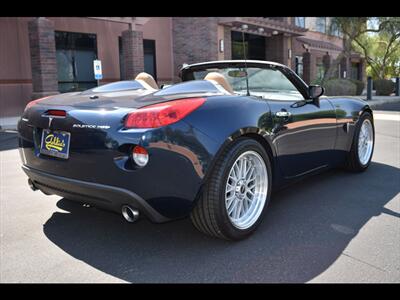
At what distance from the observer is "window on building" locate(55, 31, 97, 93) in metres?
14.4

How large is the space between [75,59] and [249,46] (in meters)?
10.3

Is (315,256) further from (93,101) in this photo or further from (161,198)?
(93,101)

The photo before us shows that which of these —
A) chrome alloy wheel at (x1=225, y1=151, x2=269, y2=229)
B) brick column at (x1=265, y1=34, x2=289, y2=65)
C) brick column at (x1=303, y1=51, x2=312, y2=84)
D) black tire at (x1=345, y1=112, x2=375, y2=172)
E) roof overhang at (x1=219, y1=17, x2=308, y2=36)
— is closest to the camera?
chrome alloy wheel at (x1=225, y1=151, x2=269, y2=229)

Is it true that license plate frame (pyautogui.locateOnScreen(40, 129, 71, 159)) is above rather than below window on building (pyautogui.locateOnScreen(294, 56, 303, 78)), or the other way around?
below

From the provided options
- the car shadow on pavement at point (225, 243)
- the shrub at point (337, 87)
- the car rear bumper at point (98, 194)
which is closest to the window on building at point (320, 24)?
the shrub at point (337, 87)

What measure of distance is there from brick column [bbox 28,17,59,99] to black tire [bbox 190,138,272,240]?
1025cm

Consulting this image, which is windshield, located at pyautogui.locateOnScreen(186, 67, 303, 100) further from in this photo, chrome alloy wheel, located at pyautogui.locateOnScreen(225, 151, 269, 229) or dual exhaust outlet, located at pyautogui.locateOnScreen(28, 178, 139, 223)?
dual exhaust outlet, located at pyautogui.locateOnScreen(28, 178, 139, 223)

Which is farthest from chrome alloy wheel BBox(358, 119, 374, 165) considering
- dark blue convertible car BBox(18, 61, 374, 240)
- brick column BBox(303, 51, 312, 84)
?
brick column BBox(303, 51, 312, 84)

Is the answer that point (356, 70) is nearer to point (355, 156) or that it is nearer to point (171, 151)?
point (355, 156)

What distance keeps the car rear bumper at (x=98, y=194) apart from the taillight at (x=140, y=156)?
195 mm

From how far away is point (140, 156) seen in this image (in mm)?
2615
